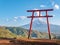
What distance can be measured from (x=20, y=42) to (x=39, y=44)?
1769mm

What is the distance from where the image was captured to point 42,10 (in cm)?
2216

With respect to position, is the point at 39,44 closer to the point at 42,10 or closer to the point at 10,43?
the point at 10,43

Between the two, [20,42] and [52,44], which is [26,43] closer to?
[20,42]

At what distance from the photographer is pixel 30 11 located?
22609 millimetres

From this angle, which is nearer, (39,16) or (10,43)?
(10,43)


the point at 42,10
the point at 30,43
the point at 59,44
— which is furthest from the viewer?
the point at 42,10

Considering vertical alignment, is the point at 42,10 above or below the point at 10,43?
above

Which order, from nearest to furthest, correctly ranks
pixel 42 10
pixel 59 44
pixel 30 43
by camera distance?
pixel 59 44
pixel 30 43
pixel 42 10

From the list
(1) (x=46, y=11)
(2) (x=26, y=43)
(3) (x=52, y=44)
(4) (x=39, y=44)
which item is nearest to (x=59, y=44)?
(3) (x=52, y=44)

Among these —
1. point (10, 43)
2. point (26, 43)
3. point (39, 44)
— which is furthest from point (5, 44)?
point (39, 44)

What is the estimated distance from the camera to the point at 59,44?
45.9ft

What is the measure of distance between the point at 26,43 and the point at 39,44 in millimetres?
1156

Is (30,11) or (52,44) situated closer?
(52,44)

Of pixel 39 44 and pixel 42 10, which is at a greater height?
pixel 42 10
